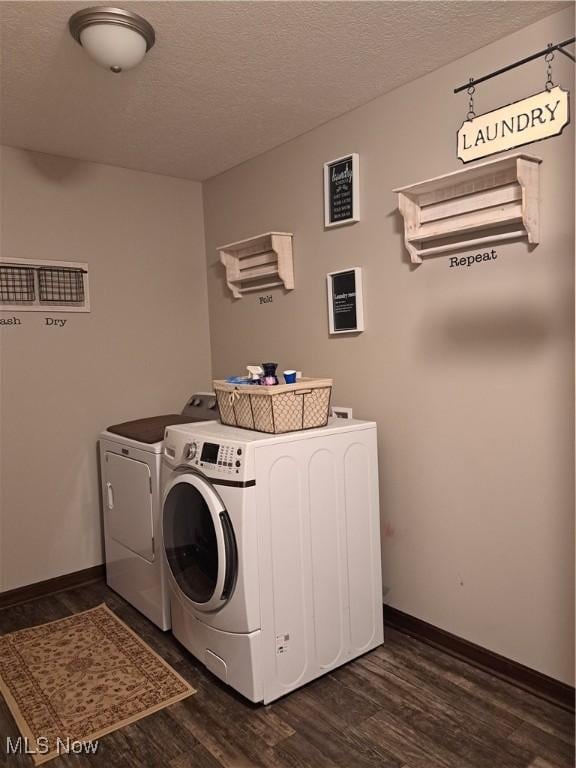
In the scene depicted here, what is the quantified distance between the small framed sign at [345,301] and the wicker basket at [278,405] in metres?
0.48

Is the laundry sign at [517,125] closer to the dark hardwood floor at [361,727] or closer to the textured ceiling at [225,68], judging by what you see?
the textured ceiling at [225,68]

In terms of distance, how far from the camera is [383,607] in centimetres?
277

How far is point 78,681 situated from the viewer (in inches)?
93.9

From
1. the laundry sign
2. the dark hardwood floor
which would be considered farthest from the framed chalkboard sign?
the dark hardwood floor

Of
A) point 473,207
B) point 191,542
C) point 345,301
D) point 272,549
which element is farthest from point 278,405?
point 473,207

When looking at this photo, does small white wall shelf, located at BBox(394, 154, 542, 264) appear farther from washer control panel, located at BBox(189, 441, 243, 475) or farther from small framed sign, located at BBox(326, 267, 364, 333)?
washer control panel, located at BBox(189, 441, 243, 475)

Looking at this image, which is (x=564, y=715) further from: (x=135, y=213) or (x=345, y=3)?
(x=135, y=213)

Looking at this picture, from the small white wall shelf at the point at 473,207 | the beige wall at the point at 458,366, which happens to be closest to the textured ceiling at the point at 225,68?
the beige wall at the point at 458,366

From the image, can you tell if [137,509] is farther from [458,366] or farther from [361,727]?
[458,366]

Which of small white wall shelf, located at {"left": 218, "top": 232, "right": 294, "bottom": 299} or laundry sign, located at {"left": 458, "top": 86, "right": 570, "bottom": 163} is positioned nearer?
laundry sign, located at {"left": 458, "top": 86, "right": 570, "bottom": 163}

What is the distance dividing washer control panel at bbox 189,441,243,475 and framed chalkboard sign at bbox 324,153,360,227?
1285 mm

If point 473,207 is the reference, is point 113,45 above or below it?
above

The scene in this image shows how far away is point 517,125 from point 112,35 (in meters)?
1.35

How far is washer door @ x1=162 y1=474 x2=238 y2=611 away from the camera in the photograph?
212 centimetres
